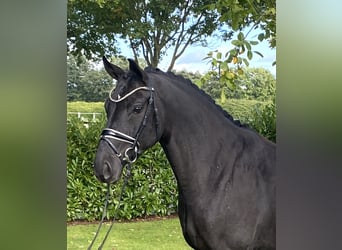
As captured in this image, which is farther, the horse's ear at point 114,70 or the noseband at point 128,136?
the horse's ear at point 114,70

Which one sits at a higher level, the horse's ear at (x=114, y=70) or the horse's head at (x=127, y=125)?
the horse's ear at (x=114, y=70)

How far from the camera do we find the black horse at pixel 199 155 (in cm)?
177

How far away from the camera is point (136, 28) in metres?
A: 4.93

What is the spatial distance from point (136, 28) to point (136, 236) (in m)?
2.30

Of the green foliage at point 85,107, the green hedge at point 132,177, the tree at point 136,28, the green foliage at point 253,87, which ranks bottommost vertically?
the green hedge at point 132,177

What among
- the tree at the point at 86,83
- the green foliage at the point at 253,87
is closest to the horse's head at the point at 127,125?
the green foliage at the point at 253,87

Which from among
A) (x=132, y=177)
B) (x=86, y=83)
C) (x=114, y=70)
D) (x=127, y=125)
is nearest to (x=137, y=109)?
(x=127, y=125)

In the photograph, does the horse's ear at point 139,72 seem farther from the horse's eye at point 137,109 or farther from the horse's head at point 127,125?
the horse's eye at point 137,109

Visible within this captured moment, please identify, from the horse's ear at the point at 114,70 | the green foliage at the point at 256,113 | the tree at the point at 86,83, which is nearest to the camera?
the horse's ear at the point at 114,70

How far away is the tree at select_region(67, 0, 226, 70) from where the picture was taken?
16.1 ft
